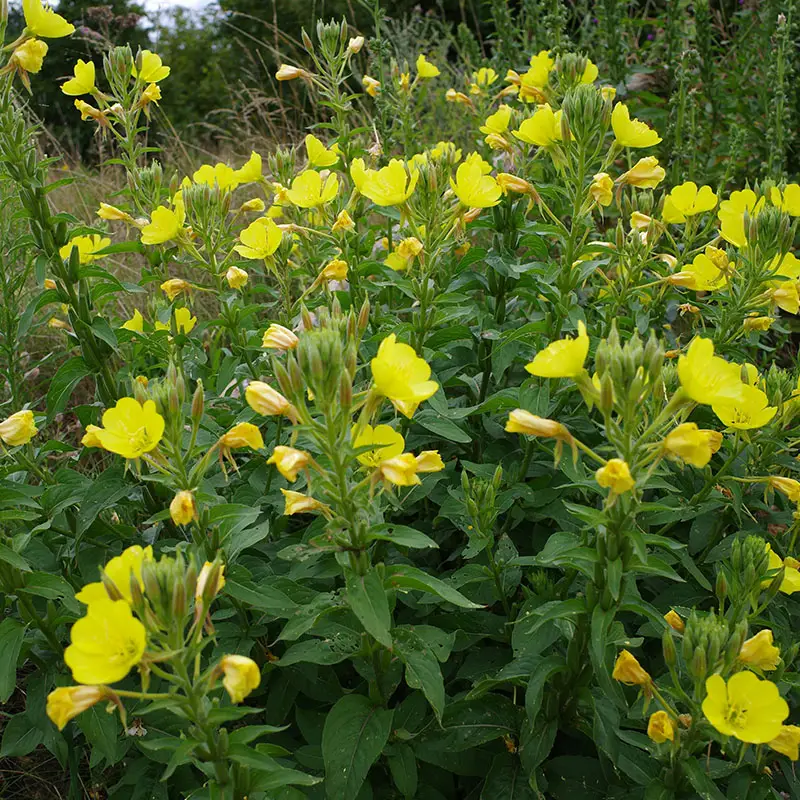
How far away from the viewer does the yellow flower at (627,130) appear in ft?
7.18

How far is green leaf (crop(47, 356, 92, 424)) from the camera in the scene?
2.27 meters

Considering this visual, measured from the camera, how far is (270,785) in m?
1.43

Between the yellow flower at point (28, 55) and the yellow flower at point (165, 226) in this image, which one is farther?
the yellow flower at point (165, 226)

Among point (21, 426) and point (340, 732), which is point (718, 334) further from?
Result: point (21, 426)

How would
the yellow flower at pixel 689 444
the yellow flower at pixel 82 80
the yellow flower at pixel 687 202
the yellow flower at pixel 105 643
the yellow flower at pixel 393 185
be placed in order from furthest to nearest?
the yellow flower at pixel 82 80, the yellow flower at pixel 687 202, the yellow flower at pixel 393 185, the yellow flower at pixel 689 444, the yellow flower at pixel 105 643

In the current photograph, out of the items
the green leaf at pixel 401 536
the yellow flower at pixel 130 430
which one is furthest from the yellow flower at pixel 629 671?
the yellow flower at pixel 130 430

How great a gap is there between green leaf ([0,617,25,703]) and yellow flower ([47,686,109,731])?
1.80 feet

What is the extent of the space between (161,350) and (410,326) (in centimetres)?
84

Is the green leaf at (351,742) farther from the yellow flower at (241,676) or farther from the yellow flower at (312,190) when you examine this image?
the yellow flower at (312,190)

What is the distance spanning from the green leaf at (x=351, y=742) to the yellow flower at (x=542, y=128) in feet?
5.46

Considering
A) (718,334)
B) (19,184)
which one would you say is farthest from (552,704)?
(19,184)

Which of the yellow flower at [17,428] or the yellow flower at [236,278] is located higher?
the yellow flower at [236,278]

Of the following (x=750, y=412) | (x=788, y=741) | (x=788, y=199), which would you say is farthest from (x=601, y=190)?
(x=788, y=741)

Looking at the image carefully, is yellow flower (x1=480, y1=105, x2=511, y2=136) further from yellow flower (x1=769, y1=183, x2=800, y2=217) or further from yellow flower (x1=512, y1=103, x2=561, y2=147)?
yellow flower (x1=769, y1=183, x2=800, y2=217)
